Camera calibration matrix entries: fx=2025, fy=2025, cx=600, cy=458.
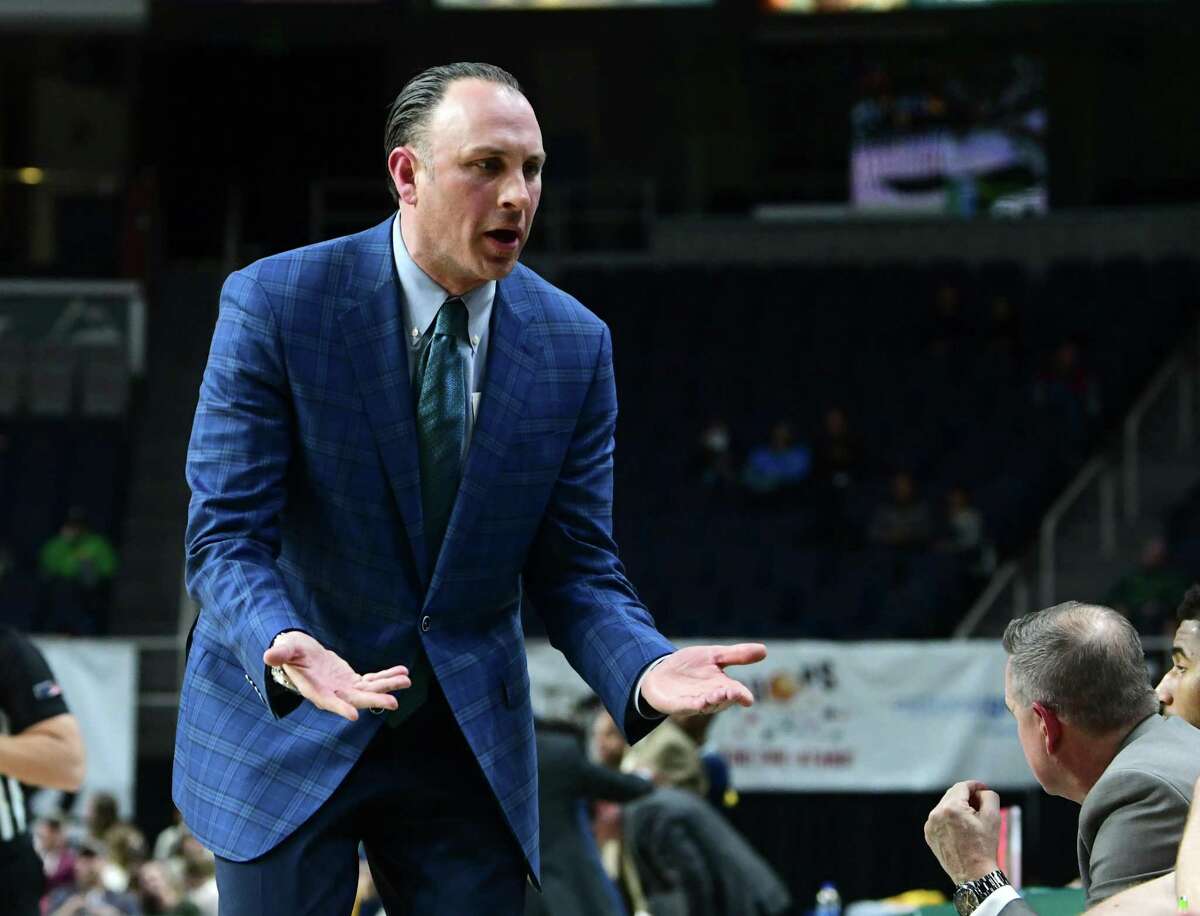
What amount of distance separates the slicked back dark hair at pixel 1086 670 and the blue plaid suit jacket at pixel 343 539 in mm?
647

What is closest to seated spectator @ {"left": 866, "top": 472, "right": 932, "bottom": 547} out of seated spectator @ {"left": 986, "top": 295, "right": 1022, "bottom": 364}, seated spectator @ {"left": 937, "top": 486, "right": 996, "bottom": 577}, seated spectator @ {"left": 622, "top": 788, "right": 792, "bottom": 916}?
seated spectator @ {"left": 937, "top": 486, "right": 996, "bottom": 577}

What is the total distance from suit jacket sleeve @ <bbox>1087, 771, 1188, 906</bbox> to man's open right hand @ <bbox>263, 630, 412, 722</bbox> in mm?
1179

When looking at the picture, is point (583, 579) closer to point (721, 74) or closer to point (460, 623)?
point (460, 623)

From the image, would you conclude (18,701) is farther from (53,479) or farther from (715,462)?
(53,479)

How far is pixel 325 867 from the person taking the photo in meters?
2.88

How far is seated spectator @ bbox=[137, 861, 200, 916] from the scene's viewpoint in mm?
9312

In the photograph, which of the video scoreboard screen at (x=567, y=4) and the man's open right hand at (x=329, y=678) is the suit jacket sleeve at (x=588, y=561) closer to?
the man's open right hand at (x=329, y=678)

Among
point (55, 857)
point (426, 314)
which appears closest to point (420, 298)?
point (426, 314)

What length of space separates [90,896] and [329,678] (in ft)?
23.6

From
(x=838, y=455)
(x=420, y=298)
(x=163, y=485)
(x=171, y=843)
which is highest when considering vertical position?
(x=420, y=298)

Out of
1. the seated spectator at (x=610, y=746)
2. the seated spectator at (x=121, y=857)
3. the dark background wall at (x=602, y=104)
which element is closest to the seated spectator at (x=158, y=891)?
the seated spectator at (x=121, y=857)

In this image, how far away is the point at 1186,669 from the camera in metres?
3.75

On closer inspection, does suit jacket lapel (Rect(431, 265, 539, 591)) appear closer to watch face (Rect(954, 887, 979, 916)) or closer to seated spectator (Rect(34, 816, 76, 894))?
watch face (Rect(954, 887, 979, 916))

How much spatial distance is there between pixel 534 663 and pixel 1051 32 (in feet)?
37.2
